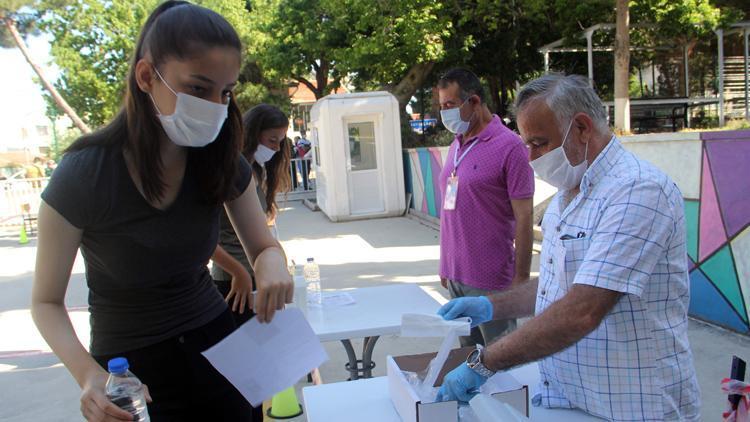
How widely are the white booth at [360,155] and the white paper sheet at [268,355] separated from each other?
9885mm

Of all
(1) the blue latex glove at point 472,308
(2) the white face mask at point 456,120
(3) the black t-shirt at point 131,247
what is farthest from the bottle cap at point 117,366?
(2) the white face mask at point 456,120

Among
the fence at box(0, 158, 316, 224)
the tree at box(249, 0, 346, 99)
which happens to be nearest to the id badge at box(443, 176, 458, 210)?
the tree at box(249, 0, 346, 99)

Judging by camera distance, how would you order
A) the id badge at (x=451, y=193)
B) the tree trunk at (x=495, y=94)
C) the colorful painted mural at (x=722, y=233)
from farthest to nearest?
the tree trunk at (x=495, y=94) → the colorful painted mural at (x=722, y=233) → the id badge at (x=451, y=193)

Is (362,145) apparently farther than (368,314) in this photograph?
Yes

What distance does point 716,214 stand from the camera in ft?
14.8

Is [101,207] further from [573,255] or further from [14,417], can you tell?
[14,417]

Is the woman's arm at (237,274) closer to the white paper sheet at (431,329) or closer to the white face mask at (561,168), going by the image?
the white paper sheet at (431,329)

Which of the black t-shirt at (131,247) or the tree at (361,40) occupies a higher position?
the tree at (361,40)

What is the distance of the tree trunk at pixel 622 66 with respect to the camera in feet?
37.8

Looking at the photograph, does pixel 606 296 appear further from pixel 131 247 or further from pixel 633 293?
pixel 131 247

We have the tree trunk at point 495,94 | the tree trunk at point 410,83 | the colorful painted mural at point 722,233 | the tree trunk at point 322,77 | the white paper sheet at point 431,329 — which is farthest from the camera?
the tree trunk at point 322,77

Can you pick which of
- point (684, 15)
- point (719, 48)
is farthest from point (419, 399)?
point (719, 48)

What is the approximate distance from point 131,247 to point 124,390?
1.05ft

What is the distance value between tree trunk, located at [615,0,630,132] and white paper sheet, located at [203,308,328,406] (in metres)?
11.3
